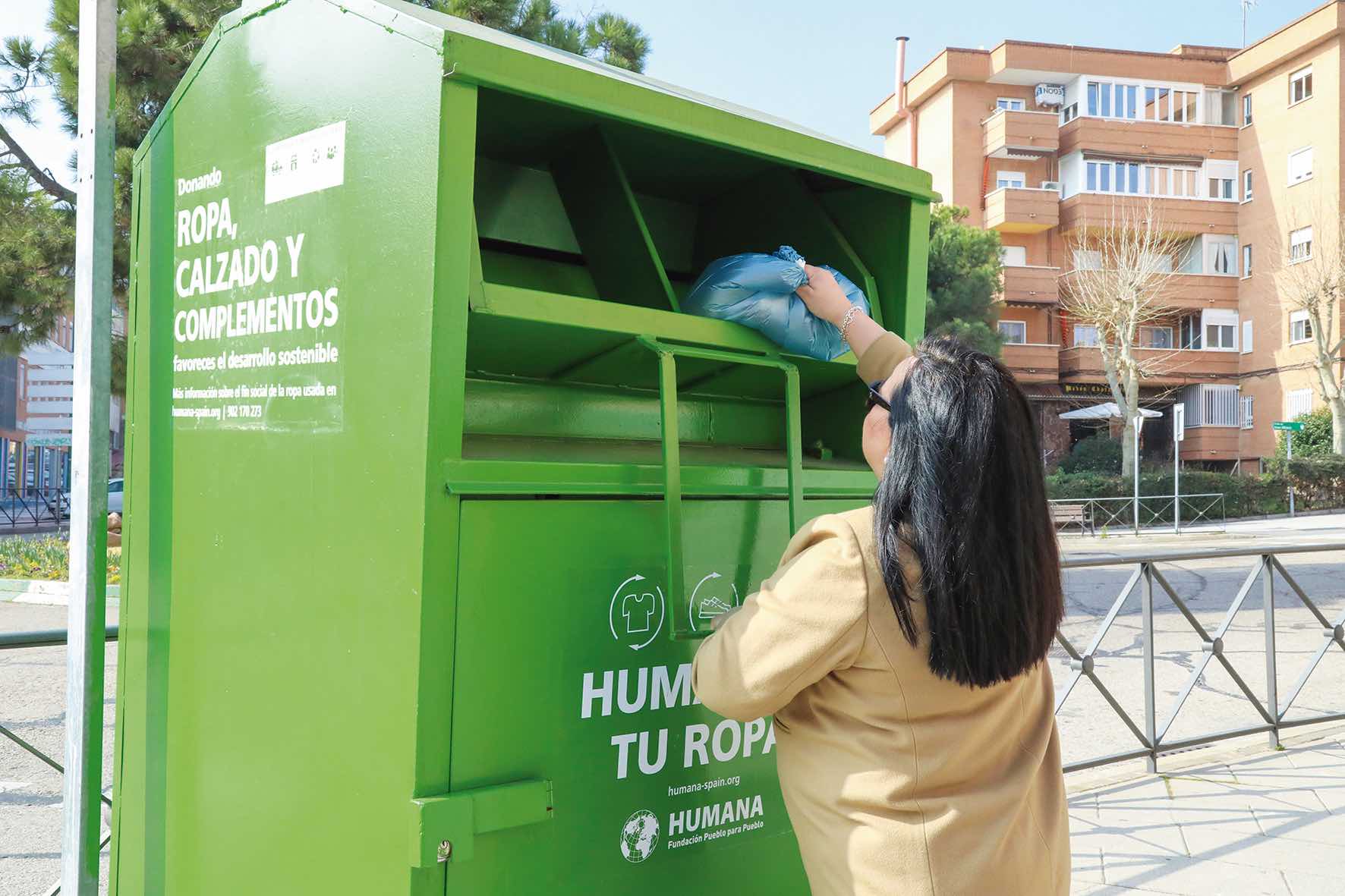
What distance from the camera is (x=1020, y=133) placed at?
32.2 meters

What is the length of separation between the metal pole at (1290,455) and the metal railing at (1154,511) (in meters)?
1.40

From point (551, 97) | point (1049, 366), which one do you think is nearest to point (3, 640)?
point (551, 97)

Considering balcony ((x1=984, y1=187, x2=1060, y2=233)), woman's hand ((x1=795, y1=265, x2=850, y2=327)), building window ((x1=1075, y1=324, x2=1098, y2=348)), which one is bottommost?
woman's hand ((x1=795, y1=265, x2=850, y2=327))

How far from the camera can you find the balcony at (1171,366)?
Answer: 32.8 m

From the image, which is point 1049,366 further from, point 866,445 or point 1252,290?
point 866,445

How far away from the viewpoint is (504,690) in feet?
5.90

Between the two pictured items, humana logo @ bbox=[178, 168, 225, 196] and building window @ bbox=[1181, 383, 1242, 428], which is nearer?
humana logo @ bbox=[178, 168, 225, 196]

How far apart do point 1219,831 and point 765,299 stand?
134 inches

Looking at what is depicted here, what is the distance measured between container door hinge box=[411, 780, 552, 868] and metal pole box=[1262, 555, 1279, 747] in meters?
5.15

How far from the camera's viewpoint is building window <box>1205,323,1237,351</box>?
33719mm

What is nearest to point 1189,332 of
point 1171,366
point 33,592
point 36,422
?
point 1171,366

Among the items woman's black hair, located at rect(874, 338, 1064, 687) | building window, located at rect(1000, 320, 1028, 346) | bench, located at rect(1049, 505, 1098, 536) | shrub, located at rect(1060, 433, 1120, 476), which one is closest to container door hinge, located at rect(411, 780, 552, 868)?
woman's black hair, located at rect(874, 338, 1064, 687)

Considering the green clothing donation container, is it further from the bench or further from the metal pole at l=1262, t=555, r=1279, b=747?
the bench

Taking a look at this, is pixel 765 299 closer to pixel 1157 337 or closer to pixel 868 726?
pixel 868 726
